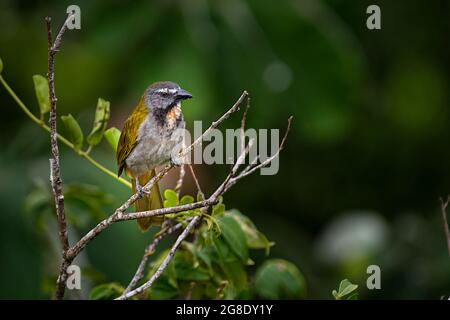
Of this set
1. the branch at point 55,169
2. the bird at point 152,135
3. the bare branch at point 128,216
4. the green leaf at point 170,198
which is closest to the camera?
the branch at point 55,169

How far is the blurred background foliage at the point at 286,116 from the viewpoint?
5746 mm

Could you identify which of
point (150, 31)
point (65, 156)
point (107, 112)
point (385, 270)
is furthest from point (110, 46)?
point (107, 112)

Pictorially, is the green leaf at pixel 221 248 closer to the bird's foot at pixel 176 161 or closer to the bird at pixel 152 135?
the bird's foot at pixel 176 161

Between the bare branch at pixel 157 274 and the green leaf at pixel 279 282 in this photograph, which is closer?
the bare branch at pixel 157 274

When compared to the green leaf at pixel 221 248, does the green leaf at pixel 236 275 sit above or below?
below

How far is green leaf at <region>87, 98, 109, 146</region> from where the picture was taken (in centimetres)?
361

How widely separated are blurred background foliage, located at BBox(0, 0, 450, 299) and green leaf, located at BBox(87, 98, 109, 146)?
43cm

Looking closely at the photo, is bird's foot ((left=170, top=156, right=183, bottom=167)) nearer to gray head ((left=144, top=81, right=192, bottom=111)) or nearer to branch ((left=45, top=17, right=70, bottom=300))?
gray head ((left=144, top=81, right=192, bottom=111))

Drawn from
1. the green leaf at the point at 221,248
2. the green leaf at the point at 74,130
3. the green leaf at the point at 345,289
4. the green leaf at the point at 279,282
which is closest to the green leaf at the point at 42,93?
the green leaf at the point at 74,130

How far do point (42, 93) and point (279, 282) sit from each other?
117 cm

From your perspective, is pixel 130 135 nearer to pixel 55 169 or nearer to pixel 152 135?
pixel 152 135

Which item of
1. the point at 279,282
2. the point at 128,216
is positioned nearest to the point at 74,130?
the point at 128,216

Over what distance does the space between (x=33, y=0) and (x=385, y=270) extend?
3.58 metres

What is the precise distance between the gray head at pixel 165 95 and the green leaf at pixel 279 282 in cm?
96
